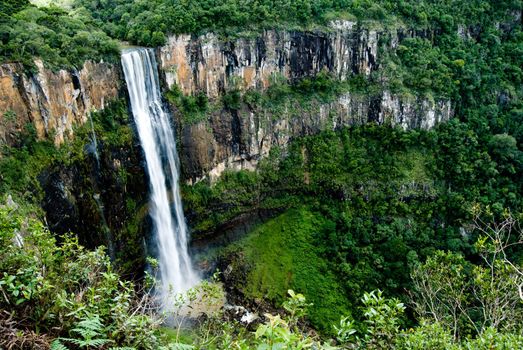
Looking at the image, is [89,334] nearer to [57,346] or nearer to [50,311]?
[57,346]

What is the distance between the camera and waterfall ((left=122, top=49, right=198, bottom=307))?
18844mm

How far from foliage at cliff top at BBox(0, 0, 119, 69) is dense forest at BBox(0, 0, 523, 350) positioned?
0.07m

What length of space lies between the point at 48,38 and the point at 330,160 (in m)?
15.6

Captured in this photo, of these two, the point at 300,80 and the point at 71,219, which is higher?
the point at 300,80

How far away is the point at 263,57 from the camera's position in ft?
77.2

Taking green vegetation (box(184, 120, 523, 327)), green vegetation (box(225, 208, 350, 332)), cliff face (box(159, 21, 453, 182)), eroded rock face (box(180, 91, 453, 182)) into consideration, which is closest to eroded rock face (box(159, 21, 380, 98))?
cliff face (box(159, 21, 453, 182))

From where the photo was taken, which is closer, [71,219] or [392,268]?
[71,219]

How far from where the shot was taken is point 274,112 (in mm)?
24156

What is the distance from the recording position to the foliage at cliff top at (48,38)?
572 inches

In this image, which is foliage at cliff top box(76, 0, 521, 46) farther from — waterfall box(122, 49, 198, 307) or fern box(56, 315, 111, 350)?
fern box(56, 315, 111, 350)

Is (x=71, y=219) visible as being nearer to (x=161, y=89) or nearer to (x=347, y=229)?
(x=161, y=89)

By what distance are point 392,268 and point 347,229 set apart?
3.16 m

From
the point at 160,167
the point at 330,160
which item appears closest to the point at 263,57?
the point at 330,160

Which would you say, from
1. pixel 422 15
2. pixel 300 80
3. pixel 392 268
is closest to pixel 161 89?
pixel 300 80
